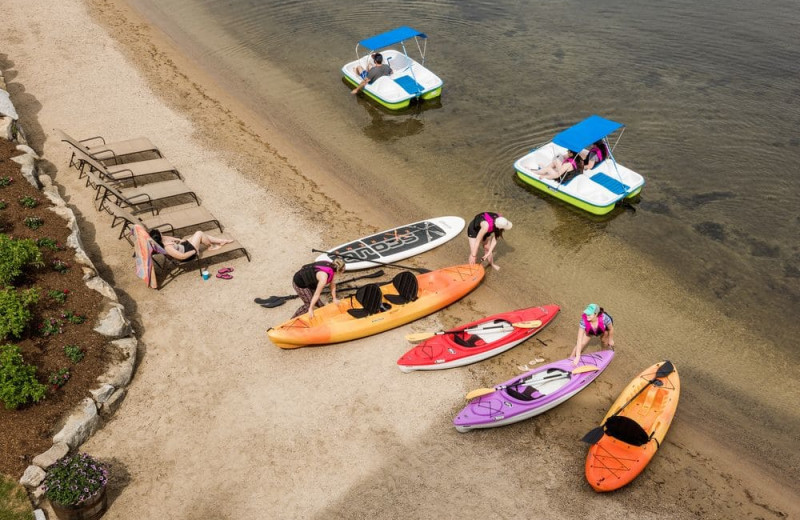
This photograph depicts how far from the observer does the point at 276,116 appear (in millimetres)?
23141

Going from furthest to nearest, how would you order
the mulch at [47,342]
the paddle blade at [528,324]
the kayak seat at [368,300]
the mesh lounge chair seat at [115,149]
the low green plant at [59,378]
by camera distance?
the mesh lounge chair seat at [115,149]
the kayak seat at [368,300]
the paddle blade at [528,324]
the low green plant at [59,378]
the mulch at [47,342]

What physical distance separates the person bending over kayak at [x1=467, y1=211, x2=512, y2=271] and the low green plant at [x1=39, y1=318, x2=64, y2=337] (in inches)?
385

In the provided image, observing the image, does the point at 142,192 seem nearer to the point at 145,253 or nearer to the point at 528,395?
the point at 145,253

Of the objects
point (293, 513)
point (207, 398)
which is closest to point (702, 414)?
point (293, 513)

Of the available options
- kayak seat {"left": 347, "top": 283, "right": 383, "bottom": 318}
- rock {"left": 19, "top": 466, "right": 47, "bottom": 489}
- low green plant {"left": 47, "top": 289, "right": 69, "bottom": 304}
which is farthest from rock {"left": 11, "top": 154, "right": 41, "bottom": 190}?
kayak seat {"left": 347, "top": 283, "right": 383, "bottom": 318}

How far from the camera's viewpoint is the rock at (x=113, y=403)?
1195cm

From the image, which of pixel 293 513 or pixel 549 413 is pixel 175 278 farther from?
pixel 549 413

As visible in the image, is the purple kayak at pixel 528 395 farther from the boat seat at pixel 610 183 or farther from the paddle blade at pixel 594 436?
the boat seat at pixel 610 183

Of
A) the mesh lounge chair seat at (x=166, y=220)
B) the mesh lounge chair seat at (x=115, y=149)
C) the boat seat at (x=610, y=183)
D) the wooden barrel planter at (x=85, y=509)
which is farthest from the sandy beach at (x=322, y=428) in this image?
the boat seat at (x=610, y=183)

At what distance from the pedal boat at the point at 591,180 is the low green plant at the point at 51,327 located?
538 inches

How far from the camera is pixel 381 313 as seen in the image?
14.0 metres

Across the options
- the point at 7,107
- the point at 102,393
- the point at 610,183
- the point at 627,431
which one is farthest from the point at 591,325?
the point at 7,107

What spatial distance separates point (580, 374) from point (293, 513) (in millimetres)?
6608

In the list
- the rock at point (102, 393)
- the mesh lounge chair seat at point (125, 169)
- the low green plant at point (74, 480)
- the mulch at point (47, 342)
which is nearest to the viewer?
the low green plant at point (74, 480)
